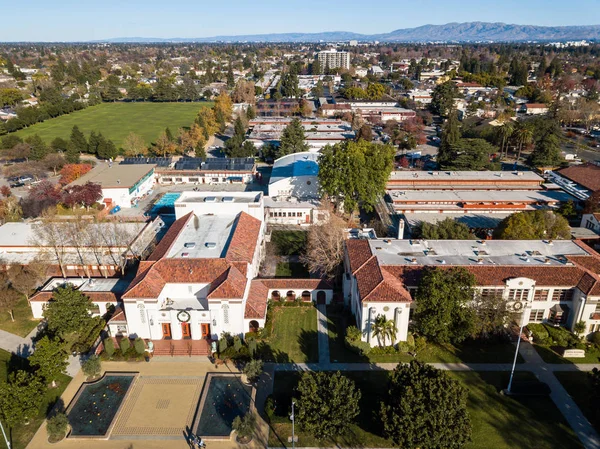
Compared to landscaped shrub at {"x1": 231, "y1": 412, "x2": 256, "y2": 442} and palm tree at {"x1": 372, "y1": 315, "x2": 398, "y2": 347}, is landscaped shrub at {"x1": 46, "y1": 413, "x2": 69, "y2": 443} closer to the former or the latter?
landscaped shrub at {"x1": 231, "y1": 412, "x2": 256, "y2": 442}

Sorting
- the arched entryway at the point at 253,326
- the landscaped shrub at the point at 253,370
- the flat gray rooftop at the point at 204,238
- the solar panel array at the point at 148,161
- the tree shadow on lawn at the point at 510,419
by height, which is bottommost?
the tree shadow on lawn at the point at 510,419

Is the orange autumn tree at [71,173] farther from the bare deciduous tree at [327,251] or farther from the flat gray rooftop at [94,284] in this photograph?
the bare deciduous tree at [327,251]

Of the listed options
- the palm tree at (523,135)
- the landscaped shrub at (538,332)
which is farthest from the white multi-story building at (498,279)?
the palm tree at (523,135)

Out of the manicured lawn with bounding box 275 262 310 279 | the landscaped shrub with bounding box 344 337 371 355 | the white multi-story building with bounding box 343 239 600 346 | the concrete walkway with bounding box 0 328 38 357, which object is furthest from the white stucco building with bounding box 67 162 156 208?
the landscaped shrub with bounding box 344 337 371 355

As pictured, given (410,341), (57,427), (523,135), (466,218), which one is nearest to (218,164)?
(466,218)

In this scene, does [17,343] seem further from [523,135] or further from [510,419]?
[523,135]
